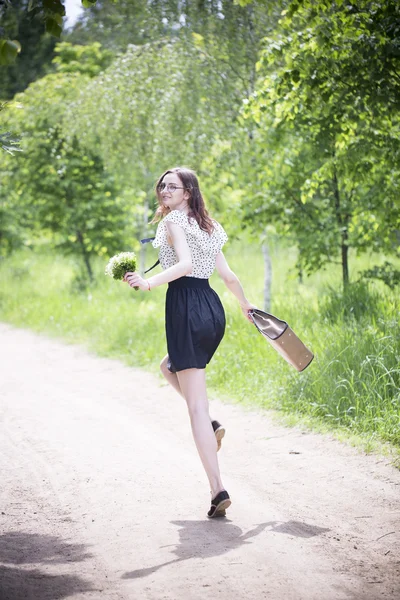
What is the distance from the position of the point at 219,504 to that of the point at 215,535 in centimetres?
26

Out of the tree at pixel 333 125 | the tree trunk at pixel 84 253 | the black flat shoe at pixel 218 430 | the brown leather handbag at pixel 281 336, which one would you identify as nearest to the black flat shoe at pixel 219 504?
the black flat shoe at pixel 218 430

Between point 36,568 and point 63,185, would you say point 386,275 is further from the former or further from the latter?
point 63,185

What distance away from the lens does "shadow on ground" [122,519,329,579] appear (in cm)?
384

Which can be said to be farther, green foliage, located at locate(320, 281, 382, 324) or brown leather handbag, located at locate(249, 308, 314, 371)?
green foliage, located at locate(320, 281, 382, 324)

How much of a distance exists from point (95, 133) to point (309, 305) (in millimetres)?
5433

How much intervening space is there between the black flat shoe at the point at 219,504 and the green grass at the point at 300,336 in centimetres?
172


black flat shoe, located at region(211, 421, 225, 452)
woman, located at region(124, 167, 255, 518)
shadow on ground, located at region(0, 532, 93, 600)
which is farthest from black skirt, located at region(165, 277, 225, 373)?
shadow on ground, located at region(0, 532, 93, 600)

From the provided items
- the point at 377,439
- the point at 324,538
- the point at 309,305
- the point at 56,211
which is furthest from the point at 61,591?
the point at 56,211

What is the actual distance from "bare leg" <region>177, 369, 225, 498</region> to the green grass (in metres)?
1.71

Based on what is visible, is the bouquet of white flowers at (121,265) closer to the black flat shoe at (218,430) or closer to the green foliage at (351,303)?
the black flat shoe at (218,430)

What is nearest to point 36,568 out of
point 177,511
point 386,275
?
point 177,511

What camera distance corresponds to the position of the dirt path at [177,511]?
11.6ft

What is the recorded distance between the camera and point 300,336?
322 inches

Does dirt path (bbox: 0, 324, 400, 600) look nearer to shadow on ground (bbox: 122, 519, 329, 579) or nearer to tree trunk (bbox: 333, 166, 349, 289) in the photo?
shadow on ground (bbox: 122, 519, 329, 579)
